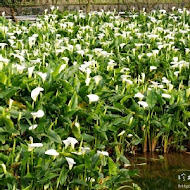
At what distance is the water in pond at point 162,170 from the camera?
3.54m

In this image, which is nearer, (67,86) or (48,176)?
(48,176)

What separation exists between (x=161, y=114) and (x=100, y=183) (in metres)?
1.33

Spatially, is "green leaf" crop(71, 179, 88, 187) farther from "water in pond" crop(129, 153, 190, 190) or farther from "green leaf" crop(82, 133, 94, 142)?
"water in pond" crop(129, 153, 190, 190)

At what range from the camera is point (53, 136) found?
125 inches

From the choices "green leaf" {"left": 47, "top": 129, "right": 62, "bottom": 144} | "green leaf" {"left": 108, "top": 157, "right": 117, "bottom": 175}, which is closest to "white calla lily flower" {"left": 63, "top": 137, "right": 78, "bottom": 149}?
"green leaf" {"left": 47, "top": 129, "right": 62, "bottom": 144}

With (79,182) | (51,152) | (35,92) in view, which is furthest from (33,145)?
(35,92)

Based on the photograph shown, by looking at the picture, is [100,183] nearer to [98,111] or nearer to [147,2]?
[98,111]

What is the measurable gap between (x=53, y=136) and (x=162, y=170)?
3.76 feet

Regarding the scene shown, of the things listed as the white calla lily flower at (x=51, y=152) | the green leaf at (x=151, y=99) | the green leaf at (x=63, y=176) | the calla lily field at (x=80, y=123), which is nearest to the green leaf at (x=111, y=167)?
the calla lily field at (x=80, y=123)

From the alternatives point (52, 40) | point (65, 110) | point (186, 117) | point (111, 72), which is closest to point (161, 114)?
point (186, 117)

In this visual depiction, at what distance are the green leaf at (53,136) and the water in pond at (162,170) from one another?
0.80m

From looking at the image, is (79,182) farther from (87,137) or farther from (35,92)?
(35,92)

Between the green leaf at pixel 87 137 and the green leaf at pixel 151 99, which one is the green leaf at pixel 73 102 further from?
the green leaf at pixel 151 99

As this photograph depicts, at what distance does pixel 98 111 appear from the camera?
141 inches
